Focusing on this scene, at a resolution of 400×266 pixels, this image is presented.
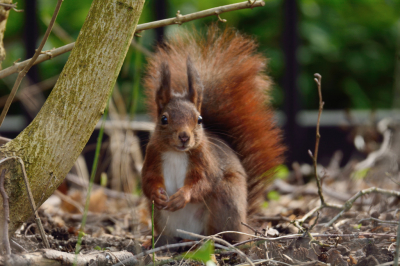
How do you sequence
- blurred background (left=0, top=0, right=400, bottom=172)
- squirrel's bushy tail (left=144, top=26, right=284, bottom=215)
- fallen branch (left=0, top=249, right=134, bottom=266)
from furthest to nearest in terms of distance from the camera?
blurred background (left=0, top=0, right=400, bottom=172), squirrel's bushy tail (left=144, top=26, right=284, bottom=215), fallen branch (left=0, top=249, right=134, bottom=266)

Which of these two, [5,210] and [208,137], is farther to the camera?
[208,137]

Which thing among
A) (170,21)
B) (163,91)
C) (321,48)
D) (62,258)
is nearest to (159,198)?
(163,91)

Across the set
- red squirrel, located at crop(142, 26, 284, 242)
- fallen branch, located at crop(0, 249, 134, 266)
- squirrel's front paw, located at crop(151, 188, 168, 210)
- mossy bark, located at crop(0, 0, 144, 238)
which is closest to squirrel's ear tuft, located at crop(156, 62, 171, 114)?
red squirrel, located at crop(142, 26, 284, 242)

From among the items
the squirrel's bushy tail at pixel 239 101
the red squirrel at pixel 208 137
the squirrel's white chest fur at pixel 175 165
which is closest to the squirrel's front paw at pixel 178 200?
the red squirrel at pixel 208 137

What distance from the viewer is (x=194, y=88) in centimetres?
182

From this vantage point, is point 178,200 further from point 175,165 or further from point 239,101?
point 239,101

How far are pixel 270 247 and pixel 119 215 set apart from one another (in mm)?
1088

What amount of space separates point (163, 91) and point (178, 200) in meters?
0.43

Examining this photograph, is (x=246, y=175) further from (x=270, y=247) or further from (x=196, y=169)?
(x=270, y=247)

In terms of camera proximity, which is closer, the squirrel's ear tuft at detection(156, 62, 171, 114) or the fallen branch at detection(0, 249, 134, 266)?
the fallen branch at detection(0, 249, 134, 266)

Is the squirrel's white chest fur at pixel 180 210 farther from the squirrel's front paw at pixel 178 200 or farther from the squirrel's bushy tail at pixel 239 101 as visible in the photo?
the squirrel's bushy tail at pixel 239 101

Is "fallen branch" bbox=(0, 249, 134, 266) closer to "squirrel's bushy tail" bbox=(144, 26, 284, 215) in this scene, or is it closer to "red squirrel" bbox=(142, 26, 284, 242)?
"red squirrel" bbox=(142, 26, 284, 242)

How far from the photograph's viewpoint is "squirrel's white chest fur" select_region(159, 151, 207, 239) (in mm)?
1786

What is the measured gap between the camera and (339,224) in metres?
1.92
